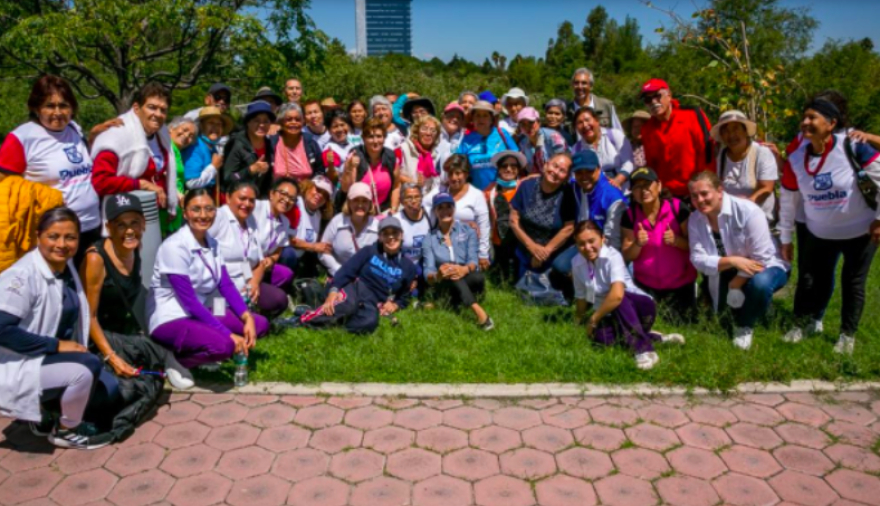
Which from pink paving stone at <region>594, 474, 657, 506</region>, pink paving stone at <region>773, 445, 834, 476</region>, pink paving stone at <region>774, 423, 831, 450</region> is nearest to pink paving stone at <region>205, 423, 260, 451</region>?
pink paving stone at <region>594, 474, 657, 506</region>

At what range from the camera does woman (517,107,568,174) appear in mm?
7465

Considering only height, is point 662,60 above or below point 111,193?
above

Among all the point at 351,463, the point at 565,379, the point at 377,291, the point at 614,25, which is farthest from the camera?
the point at 614,25

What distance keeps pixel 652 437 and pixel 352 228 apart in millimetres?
3627

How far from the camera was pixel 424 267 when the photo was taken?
6.54m

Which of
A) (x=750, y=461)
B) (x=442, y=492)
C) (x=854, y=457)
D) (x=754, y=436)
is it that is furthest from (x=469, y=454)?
(x=854, y=457)

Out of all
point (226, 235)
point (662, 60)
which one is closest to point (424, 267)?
point (226, 235)

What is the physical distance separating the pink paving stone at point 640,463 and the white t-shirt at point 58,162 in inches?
163

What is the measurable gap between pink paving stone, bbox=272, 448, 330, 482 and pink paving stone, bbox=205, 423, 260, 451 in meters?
0.32

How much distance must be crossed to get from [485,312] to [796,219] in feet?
9.15

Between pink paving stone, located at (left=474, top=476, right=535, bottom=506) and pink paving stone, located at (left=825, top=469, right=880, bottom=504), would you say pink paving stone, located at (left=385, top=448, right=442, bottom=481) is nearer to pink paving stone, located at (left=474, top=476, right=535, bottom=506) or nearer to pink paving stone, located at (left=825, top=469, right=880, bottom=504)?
pink paving stone, located at (left=474, top=476, right=535, bottom=506)

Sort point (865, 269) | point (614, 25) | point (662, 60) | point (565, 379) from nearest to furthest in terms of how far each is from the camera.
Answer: point (565, 379) → point (865, 269) → point (662, 60) → point (614, 25)

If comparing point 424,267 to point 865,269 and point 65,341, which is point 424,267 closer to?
point 65,341

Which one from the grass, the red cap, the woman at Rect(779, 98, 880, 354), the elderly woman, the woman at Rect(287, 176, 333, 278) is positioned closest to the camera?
the grass
